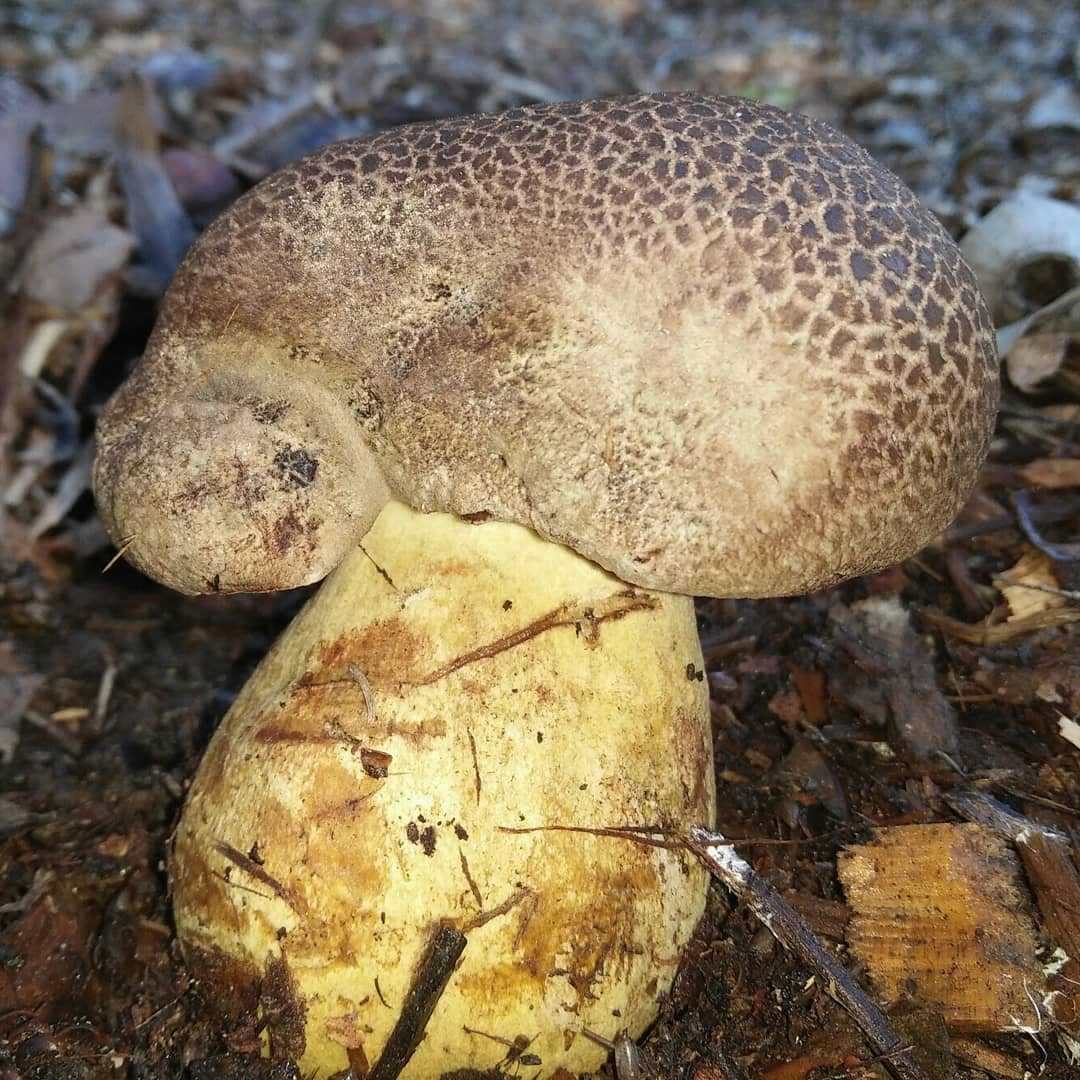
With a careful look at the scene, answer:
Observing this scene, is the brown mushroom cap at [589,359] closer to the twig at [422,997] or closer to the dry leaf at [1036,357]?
the twig at [422,997]

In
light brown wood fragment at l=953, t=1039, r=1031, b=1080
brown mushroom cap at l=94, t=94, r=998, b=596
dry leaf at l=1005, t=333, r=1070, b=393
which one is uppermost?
brown mushroom cap at l=94, t=94, r=998, b=596

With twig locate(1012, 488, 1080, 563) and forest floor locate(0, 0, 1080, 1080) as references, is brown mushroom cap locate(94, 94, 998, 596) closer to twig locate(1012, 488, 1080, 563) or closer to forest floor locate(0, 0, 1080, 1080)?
forest floor locate(0, 0, 1080, 1080)

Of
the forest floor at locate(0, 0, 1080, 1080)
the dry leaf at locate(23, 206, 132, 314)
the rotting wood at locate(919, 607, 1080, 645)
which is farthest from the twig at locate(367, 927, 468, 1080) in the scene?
the dry leaf at locate(23, 206, 132, 314)

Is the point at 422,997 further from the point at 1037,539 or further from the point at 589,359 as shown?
the point at 1037,539

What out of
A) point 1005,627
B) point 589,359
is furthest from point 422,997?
point 1005,627

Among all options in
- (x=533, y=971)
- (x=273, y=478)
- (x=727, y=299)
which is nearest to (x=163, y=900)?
(x=533, y=971)

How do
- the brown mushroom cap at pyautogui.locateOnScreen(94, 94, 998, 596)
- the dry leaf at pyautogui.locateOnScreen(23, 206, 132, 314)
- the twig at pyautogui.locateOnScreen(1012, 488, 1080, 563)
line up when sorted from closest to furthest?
the brown mushroom cap at pyautogui.locateOnScreen(94, 94, 998, 596)
the twig at pyautogui.locateOnScreen(1012, 488, 1080, 563)
the dry leaf at pyautogui.locateOnScreen(23, 206, 132, 314)
